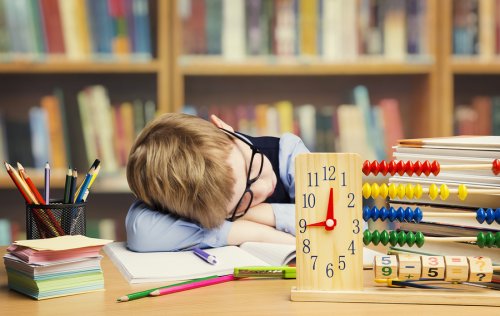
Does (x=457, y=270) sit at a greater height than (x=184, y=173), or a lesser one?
lesser

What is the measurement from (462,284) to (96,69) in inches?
74.6

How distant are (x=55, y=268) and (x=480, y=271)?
0.55 meters

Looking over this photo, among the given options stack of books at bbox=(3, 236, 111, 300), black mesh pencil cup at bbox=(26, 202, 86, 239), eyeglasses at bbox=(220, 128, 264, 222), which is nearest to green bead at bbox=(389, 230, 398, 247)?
stack of books at bbox=(3, 236, 111, 300)

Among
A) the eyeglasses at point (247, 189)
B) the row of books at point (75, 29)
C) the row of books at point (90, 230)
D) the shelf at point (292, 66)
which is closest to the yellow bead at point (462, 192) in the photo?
the eyeglasses at point (247, 189)

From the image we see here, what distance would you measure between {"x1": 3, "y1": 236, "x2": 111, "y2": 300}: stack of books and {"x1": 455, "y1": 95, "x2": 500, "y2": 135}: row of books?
2067 millimetres

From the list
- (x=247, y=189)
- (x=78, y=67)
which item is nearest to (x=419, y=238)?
(x=247, y=189)

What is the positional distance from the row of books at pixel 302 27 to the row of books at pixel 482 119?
340mm

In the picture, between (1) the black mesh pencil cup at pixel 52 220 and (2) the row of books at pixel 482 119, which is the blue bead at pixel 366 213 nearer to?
(1) the black mesh pencil cup at pixel 52 220

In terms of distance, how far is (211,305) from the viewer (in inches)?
34.1

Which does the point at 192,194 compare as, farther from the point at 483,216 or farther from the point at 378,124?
the point at 378,124

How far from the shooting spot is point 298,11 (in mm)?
2568

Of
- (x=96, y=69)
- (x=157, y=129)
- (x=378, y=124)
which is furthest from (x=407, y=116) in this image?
(x=157, y=129)

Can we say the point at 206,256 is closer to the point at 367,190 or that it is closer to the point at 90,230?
the point at 367,190

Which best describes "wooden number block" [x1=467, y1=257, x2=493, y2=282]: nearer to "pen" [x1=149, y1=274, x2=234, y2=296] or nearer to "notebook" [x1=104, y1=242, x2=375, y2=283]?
"notebook" [x1=104, y1=242, x2=375, y2=283]
